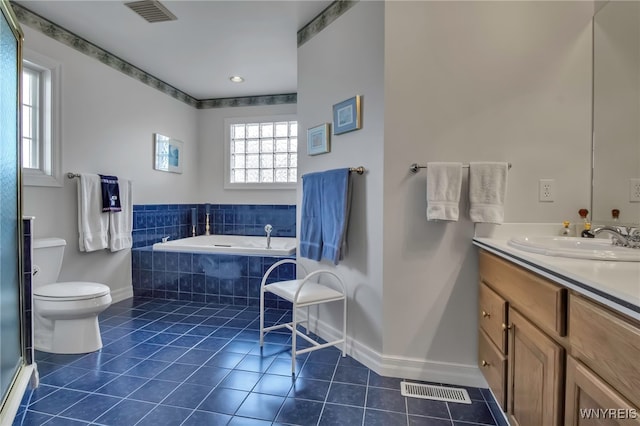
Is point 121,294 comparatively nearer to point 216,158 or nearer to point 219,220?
point 219,220

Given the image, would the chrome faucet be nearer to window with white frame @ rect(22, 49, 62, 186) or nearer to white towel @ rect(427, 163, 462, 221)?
white towel @ rect(427, 163, 462, 221)

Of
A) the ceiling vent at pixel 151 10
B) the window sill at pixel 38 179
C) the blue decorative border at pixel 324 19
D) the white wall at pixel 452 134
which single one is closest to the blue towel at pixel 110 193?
the window sill at pixel 38 179

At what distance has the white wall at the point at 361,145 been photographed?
6.53 feet

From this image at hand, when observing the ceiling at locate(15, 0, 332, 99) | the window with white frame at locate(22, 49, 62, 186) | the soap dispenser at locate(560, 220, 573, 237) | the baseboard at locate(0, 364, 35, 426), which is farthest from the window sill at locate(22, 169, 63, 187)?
the soap dispenser at locate(560, 220, 573, 237)

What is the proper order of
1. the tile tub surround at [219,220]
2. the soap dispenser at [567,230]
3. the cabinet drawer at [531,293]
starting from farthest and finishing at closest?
the tile tub surround at [219,220] → the soap dispenser at [567,230] → the cabinet drawer at [531,293]

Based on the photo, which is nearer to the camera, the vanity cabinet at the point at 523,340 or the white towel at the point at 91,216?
the vanity cabinet at the point at 523,340

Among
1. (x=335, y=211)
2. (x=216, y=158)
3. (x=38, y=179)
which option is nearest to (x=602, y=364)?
(x=335, y=211)

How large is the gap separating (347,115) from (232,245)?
8.51 ft

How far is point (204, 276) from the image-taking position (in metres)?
3.29

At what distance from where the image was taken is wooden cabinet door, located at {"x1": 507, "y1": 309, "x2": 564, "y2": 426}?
1.04m

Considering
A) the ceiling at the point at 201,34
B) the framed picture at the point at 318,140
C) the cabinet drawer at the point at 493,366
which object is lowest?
the cabinet drawer at the point at 493,366

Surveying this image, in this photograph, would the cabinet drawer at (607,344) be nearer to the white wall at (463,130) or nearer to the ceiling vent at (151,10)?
the white wall at (463,130)

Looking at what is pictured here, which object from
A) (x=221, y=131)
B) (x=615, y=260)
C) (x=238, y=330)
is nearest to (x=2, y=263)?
(x=238, y=330)

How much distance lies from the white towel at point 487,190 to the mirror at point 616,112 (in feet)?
1.62
